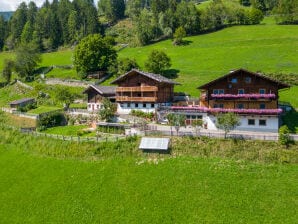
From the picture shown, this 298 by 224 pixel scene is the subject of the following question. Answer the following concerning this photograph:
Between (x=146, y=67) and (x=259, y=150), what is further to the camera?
(x=146, y=67)

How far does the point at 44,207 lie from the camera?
1312 inches

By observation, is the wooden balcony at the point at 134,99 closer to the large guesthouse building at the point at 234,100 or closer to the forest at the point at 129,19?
the large guesthouse building at the point at 234,100

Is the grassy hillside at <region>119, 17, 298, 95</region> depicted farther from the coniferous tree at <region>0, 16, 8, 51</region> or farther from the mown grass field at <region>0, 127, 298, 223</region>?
the coniferous tree at <region>0, 16, 8, 51</region>

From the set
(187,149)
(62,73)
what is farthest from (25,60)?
(187,149)

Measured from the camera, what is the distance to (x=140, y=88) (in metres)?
52.9

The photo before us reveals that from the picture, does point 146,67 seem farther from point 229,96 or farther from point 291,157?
point 291,157

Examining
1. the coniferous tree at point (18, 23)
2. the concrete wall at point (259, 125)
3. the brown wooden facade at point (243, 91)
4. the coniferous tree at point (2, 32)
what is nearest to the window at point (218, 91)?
the brown wooden facade at point (243, 91)

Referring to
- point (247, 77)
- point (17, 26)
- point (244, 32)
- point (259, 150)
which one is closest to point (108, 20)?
point (17, 26)

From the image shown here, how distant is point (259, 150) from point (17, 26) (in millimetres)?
139029

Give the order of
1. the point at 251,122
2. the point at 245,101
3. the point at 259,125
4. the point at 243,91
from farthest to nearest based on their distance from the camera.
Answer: the point at 243,91 → the point at 245,101 → the point at 251,122 → the point at 259,125

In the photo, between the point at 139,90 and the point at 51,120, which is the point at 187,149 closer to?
the point at 139,90

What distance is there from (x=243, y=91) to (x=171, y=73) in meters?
35.7

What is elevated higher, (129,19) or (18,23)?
(129,19)

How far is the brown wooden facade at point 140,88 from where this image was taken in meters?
52.2
